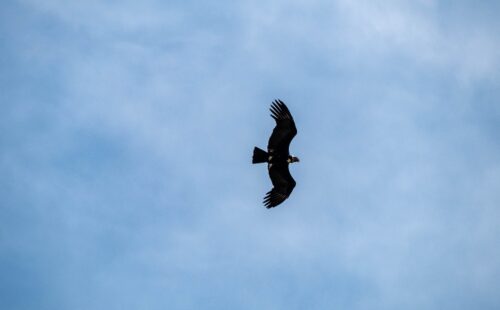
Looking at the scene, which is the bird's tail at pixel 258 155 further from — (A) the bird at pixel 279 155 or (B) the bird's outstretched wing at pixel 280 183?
(B) the bird's outstretched wing at pixel 280 183

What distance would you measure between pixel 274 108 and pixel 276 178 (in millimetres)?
3895

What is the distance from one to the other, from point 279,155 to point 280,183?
156 centimetres

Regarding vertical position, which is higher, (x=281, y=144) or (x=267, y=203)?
(x=281, y=144)

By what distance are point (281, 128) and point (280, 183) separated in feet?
10.5

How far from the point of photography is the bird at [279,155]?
102 ft

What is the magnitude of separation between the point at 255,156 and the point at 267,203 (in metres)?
2.79

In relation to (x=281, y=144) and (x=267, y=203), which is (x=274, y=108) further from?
(x=267, y=203)

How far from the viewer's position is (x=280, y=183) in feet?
108

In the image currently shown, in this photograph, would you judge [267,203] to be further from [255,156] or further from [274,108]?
[274,108]

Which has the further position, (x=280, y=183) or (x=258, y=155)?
(x=280, y=183)

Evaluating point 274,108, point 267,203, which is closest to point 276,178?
point 267,203

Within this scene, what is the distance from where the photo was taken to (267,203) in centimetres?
3234

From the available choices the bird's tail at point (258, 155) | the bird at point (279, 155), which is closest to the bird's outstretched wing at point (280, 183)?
the bird at point (279, 155)

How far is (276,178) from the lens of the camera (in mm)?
32969
